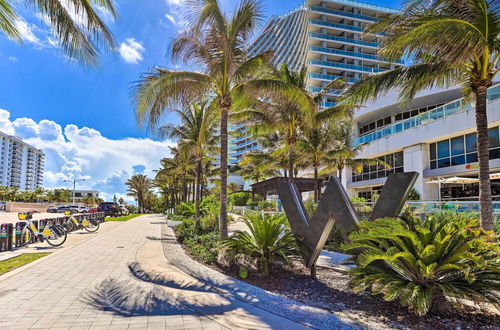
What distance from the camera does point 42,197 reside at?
Result: 8862cm

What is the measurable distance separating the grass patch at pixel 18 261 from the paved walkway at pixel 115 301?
0.35 meters

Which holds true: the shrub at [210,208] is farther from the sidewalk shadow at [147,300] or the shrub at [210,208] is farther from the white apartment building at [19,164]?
the white apartment building at [19,164]

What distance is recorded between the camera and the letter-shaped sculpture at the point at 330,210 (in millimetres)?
5383


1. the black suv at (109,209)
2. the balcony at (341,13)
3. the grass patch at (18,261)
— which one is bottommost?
the black suv at (109,209)

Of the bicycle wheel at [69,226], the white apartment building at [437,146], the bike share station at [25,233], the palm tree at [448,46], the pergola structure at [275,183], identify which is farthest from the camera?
the pergola structure at [275,183]

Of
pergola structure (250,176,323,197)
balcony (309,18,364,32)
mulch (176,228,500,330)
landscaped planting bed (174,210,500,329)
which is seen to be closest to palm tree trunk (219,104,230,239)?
landscaped planting bed (174,210,500,329)

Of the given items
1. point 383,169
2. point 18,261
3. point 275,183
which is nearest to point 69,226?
point 18,261

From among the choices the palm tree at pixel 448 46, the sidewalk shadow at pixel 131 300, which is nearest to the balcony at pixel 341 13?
the palm tree at pixel 448 46

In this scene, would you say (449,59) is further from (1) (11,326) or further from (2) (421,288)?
(1) (11,326)

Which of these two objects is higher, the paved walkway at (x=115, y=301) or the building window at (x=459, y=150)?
the building window at (x=459, y=150)

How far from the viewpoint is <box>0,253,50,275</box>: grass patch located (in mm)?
7555

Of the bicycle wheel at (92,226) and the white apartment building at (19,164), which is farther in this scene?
Result: the white apartment building at (19,164)

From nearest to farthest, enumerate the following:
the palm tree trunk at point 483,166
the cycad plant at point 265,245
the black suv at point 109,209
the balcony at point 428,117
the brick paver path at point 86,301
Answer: the brick paver path at point 86,301
the cycad plant at point 265,245
the palm tree trunk at point 483,166
the balcony at point 428,117
the black suv at point 109,209

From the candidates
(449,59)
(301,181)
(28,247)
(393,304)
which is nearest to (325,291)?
(393,304)
